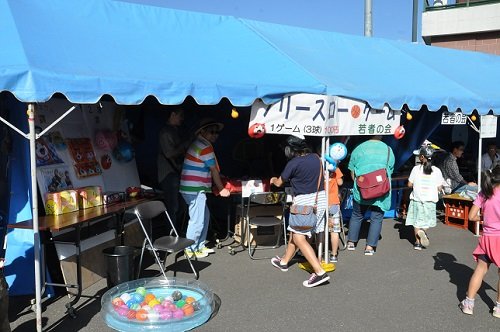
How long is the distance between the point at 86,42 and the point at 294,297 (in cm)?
304

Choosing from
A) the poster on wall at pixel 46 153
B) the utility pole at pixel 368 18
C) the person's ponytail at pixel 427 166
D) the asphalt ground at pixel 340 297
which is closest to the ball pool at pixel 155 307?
the asphalt ground at pixel 340 297

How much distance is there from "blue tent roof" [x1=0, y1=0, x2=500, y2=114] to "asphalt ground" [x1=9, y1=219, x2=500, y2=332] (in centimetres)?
185

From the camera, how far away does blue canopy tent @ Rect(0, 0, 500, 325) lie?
3787 mm

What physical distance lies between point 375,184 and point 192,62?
8.47ft

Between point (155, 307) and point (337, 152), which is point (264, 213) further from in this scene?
point (155, 307)

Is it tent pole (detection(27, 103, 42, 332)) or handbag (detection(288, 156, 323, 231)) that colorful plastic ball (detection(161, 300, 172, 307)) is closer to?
tent pole (detection(27, 103, 42, 332))

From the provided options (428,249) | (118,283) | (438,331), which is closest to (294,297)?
(438,331)

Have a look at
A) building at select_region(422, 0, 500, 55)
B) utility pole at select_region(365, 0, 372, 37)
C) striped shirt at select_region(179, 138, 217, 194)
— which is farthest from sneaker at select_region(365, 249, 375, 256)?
building at select_region(422, 0, 500, 55)

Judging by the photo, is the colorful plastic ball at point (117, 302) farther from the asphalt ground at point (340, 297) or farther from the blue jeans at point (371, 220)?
the blue jeans at point (371, 220)

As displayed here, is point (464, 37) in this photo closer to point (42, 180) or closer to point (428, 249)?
point (428, 249)

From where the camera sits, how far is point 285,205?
6.26m

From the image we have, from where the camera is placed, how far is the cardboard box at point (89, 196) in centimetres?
483

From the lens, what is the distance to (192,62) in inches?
197

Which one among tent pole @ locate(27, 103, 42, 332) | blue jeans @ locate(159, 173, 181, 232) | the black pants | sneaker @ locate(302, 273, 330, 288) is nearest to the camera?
the black pants
